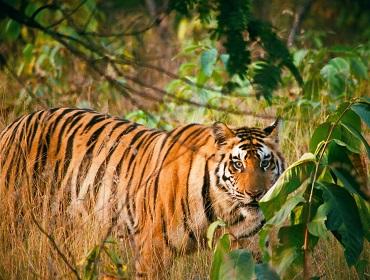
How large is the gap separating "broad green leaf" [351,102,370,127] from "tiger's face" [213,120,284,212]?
4.19 feet

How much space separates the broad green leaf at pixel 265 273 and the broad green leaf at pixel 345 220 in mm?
243

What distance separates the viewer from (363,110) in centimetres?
336

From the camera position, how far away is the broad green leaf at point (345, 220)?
10.4 ft

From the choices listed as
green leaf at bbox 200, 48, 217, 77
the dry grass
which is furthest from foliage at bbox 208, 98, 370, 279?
green leaf at bbox 200, 48, 217, 77

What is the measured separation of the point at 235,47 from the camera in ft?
6.74

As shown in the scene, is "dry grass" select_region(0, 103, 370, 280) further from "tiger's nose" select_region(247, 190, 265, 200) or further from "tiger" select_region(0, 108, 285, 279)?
"tiger's nose" select_region(247, 190, 265, 200)

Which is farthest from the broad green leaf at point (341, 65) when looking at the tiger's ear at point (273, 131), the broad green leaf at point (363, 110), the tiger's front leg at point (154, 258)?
the broad green leaf at point (363, 110)

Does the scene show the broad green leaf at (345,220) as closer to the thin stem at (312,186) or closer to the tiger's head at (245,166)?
the thin stem at (312,186)

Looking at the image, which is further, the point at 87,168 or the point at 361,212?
the point at 87,168

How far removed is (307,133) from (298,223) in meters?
2.80

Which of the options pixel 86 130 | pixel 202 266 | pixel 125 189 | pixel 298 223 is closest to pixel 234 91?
pixel 298 223

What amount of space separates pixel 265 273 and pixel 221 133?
5.75 feet

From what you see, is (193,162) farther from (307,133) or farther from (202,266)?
(307,133)

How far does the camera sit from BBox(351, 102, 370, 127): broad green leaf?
10.9 feet
